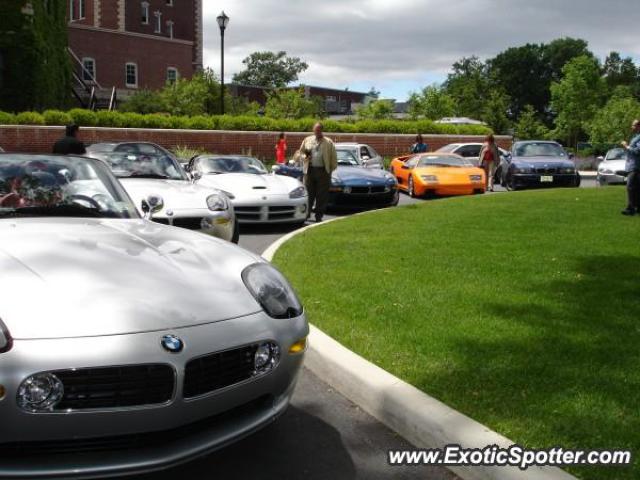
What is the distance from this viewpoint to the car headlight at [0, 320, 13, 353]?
2412 millimetres

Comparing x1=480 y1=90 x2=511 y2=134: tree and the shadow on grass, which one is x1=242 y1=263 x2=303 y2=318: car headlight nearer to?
the shadow on grass

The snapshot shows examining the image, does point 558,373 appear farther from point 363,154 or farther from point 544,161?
point 544,161

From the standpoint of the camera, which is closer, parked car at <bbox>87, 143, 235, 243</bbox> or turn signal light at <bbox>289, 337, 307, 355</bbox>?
turn signal light at <bbox>289, 337, 307, 355</bbox>

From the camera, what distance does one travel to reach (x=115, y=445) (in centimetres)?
253

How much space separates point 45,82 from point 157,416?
3163cm

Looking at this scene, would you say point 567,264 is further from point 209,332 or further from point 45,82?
point 45,82

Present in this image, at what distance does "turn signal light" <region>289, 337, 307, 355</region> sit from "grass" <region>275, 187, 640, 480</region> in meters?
0.88

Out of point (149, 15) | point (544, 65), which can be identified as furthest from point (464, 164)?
point (544, 65)

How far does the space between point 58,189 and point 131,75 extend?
173 ft

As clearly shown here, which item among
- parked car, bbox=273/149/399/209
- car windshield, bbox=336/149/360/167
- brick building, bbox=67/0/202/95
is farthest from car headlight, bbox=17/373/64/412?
brick building, bbox=67/0/202/95

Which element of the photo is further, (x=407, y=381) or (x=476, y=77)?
(x=476, y=77)

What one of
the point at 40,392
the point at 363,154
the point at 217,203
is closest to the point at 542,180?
the point at 363,154

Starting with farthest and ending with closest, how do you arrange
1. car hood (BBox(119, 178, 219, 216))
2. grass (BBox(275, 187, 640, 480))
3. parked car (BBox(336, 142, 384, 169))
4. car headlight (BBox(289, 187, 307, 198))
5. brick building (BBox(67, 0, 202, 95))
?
brick building (BBox(67, 0, 202, 95))
parked car (BBox(336, 142, 384, 169))
car headlight (BBox(289, 187, 307, 198))
car hood (BBox(119, 178, 219, 216))
grass (BBox(275, 187, 640, 480))

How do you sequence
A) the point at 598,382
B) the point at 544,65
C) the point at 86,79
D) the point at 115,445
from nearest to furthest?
the point at 115,445 < the point at 598,382 < the point at 86,79 < the point at 544,65
